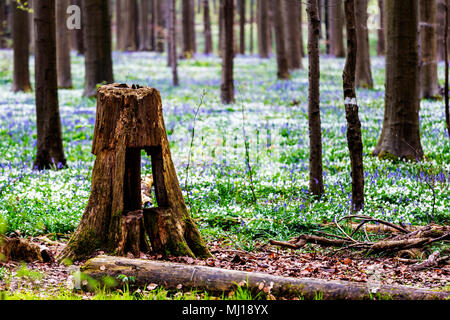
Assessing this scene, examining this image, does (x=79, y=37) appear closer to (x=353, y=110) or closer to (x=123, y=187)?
(x=353, y=110)

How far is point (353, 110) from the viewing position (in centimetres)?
785

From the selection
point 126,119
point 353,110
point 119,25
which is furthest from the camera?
point 119,25

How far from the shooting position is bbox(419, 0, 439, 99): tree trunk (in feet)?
61.3

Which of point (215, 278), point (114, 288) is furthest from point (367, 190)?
point (114, 288)

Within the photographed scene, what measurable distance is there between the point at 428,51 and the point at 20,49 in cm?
1777

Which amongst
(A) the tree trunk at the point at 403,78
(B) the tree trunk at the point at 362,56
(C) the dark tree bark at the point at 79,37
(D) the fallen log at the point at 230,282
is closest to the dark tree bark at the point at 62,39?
(C) the dark tree bark at the point at 79,37

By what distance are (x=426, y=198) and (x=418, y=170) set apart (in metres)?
1.48

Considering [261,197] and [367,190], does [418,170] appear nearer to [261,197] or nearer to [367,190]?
[367,190]

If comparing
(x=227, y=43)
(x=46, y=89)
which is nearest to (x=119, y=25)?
(x=227, y=43)

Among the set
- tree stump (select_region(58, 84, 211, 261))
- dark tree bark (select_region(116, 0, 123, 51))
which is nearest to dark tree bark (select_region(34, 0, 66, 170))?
tree stump (select_region(58, 84, 211, 261))

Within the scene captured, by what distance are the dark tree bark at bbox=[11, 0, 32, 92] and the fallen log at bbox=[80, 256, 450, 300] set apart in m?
19.9

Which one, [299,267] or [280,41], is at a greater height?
[280,41]

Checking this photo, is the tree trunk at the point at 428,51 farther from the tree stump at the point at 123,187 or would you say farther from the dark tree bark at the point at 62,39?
the dark tree bark at the point at 62,39

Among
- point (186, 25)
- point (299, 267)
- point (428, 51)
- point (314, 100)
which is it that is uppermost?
point (186, 25)
